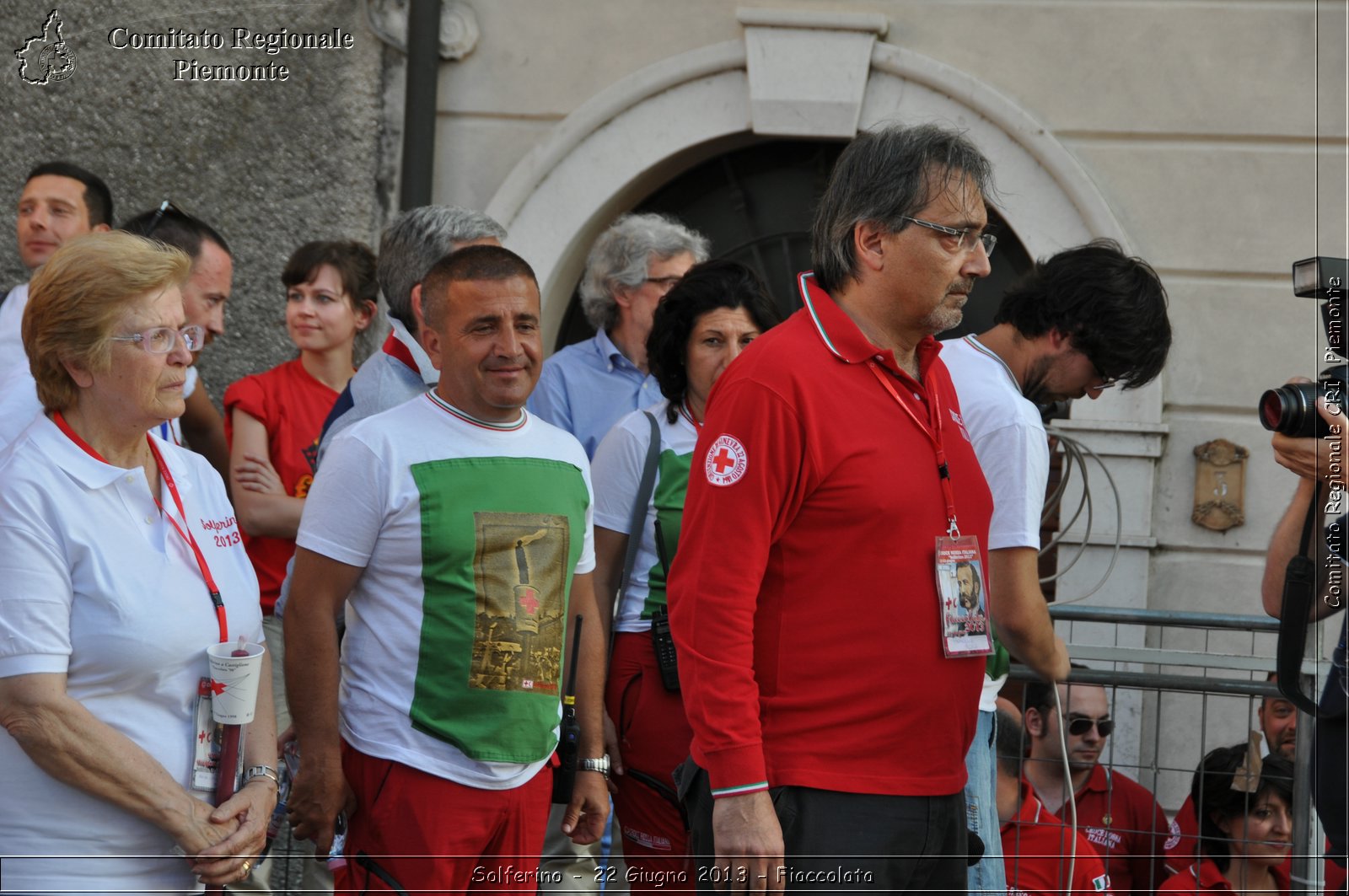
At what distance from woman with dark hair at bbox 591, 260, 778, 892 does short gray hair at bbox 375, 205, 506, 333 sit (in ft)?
1.91

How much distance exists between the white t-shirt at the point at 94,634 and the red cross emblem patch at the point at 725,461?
95 cm

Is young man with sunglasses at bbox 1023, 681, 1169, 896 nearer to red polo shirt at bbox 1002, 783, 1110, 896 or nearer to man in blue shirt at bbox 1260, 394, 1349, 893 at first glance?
red polo shirt at bbox 1002, 783, 1110, 896

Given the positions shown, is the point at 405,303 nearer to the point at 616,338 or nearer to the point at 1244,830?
the point at 616,338

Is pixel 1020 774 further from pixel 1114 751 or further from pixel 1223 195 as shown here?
pixel 1223 195

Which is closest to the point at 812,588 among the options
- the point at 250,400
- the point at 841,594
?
the point at 841,594

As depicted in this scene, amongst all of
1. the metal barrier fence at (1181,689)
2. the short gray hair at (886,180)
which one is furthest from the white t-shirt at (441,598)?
the metal barrier fence at (1181,689)

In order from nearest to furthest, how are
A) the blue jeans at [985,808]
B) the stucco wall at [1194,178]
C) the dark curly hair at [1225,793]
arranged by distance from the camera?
the blue jeans at [985,808], the dark curly hair at [1225,793], the stucco wall at [1194,178]

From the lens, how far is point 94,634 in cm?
240

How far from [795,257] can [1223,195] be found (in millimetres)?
1716

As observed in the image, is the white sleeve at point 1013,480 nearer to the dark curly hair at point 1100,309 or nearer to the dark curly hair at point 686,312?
the dark curly hair at point 1100,309

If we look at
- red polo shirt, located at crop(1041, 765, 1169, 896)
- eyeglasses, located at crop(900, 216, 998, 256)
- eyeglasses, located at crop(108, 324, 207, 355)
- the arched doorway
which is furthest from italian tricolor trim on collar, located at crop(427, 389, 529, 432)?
the arched doorway

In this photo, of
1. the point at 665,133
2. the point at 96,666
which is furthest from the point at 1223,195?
the point at 96,666

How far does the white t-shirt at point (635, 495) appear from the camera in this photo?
3.39 meters

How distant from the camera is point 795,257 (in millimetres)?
6004
